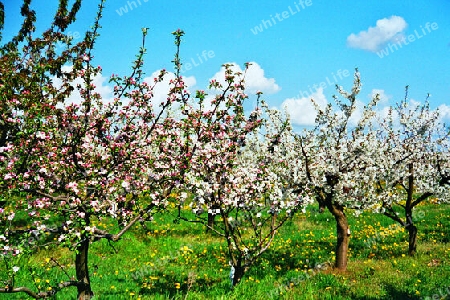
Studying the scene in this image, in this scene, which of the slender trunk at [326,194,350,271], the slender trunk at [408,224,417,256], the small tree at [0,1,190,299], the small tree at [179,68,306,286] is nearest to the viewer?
the small tree at [0,1,190,299]

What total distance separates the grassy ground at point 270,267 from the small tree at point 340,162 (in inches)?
61.4

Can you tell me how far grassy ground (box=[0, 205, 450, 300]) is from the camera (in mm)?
7928

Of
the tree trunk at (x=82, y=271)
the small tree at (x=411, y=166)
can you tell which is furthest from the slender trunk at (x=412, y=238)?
the tree trunk at (x=82, y=271)

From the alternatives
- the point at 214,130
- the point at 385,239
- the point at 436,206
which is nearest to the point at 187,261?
the point at 214,130

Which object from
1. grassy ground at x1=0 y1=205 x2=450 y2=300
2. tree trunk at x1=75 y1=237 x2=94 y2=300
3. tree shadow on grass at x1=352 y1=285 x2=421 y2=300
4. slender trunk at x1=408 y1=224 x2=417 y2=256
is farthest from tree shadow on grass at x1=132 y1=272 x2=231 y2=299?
slender trunk at x1=408 y1=224 x2=417 y2=256

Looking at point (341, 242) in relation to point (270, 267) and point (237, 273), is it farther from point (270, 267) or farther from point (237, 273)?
point (237, 273)

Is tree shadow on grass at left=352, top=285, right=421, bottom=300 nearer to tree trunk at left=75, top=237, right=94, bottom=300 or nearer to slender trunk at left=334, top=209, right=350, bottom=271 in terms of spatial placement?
slender trunk at left=334, top=209, right=350, bottom=271

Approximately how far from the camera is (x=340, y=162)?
9758mm

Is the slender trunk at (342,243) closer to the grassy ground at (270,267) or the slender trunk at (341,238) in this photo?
the slender trunk at (341,238)

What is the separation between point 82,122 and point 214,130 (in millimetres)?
2479

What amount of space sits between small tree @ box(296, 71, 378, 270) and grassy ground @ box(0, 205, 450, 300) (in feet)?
5.12

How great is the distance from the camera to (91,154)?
6477 mm

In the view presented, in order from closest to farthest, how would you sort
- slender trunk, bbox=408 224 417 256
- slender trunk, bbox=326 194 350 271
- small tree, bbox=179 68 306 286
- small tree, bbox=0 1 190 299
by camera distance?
1. small tree, bbox=0 1 190 299
2. small tree, bbox=179 68 306 286
3. slender trunk, bbox=326 194 350 271
4. slender trunk, bbox=408 224 417 256

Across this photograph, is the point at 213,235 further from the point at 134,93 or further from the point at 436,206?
the point at 436,206
